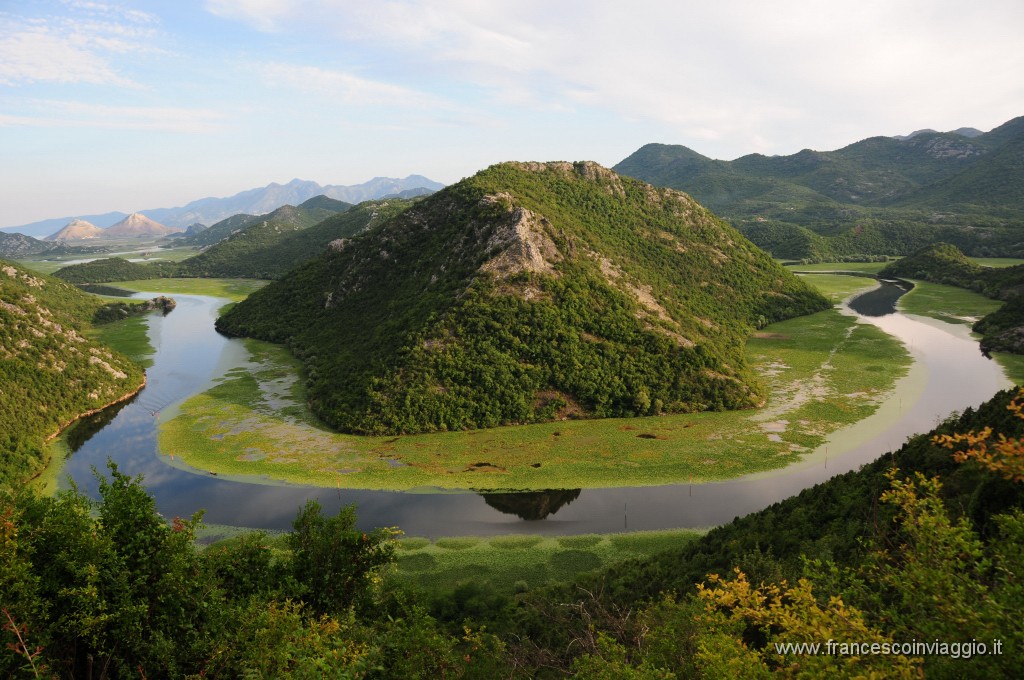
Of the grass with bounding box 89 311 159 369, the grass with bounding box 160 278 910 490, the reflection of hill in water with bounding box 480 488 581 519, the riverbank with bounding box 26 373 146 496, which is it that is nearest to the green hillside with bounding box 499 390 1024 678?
the reflection of hill in water with bounding box 480 488 581 519

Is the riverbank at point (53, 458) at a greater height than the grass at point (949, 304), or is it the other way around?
the grass at point (949, 304)

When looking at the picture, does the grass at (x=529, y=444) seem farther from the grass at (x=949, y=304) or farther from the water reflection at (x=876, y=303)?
the grass at (x=949, y=304)

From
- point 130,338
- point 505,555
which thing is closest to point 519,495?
point 505,555

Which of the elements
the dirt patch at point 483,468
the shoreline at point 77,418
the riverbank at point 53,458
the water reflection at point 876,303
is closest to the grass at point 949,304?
the water reflection at point 876,303

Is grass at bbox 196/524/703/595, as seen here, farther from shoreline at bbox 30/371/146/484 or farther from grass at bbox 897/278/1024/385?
grass at bbox 897/278/1024/385

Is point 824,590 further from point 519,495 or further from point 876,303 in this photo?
point 876,303

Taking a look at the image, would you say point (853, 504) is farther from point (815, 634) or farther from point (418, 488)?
point (418, 488)
